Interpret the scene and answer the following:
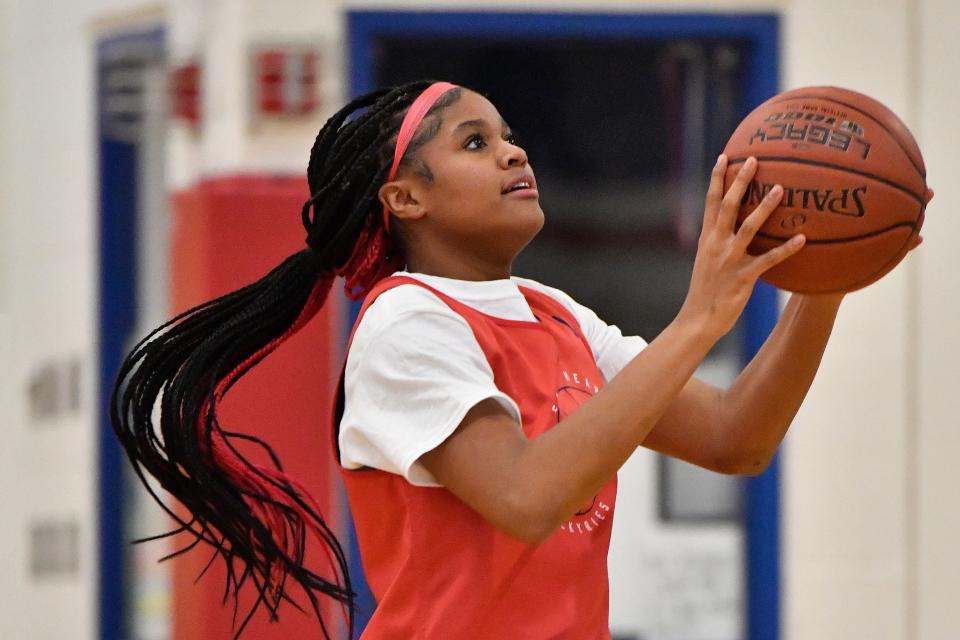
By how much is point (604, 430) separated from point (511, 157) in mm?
499

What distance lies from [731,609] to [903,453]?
0.98 metres

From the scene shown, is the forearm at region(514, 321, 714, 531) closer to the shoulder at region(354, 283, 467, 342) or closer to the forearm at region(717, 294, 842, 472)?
the shoulder at region(354, 283, 467, 342)

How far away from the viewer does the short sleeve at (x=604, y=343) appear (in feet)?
8.64

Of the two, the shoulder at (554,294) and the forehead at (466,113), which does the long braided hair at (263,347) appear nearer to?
the forehead at (466,113)

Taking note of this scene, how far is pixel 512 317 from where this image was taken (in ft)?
7.89

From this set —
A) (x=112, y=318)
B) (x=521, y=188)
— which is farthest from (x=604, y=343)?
(x=112, y=318)

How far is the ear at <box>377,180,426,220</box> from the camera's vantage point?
2439 mm

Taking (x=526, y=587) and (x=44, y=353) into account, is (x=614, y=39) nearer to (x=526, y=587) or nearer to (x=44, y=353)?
(x=44, y=353)

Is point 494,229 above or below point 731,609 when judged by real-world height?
above

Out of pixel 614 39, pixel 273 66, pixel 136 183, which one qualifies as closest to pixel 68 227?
pixel 136 183

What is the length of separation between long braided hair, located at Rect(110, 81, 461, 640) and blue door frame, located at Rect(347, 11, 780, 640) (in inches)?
99.1

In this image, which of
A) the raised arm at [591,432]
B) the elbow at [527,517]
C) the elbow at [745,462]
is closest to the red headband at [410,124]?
the raised arm at [591,432]

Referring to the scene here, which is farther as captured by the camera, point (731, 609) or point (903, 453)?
point (731, 609)

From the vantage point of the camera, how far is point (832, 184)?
235 centimetres
